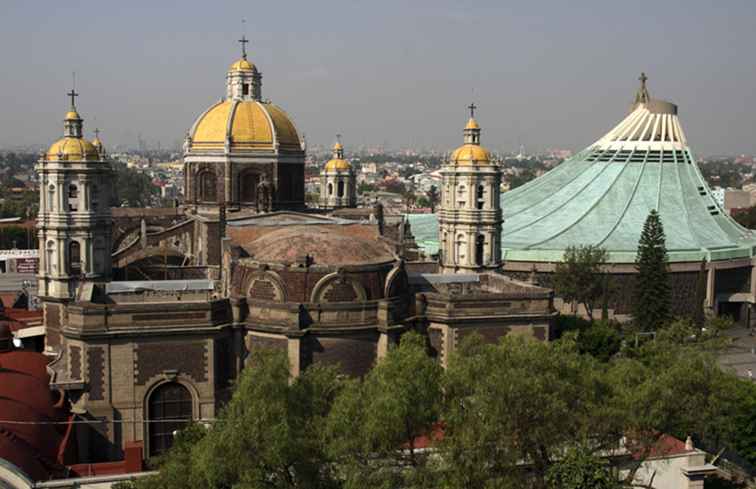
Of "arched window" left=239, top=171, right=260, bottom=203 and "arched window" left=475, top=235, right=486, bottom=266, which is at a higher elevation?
"arched window" left=239, top=171, right=260, bottom=203

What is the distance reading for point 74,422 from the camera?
93.2 feet

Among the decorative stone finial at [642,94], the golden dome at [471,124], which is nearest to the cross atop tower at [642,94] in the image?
the decorative stone finial at [642,94]

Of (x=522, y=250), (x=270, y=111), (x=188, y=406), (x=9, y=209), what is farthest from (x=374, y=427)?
(x=9, y=209)

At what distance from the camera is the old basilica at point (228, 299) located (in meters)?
29.2

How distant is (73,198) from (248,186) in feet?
37.5

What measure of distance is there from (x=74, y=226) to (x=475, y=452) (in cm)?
2296

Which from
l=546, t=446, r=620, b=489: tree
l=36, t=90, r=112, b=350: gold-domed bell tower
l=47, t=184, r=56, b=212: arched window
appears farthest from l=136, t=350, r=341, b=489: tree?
l=47, t=184, r=56, b=212: arched window

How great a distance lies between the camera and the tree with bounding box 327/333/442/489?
748 inches

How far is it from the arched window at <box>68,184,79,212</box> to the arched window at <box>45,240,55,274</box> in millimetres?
1643

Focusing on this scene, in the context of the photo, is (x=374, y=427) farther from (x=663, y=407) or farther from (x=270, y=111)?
(x=270, y=111)

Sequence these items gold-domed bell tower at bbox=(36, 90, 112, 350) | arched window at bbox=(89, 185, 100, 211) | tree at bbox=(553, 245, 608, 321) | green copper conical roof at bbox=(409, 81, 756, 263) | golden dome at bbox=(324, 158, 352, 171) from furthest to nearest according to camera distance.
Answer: golden dome at bbox=(324, 158, 352, 171) → green copper conical roof at bbox=(409, 81, 756, 263) → tree at bbox=(553, 245, 608, 321) → arched window at bbox=(89, 185, 100, 211) → gold-domed bell tower at bbox=(36, 90, 112, 350)

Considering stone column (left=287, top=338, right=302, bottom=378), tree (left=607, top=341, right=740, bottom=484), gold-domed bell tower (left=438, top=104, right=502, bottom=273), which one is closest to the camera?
tree (left=607, top=341, right=740, bottom=484)

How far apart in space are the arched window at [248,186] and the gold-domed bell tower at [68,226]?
32.6 ft

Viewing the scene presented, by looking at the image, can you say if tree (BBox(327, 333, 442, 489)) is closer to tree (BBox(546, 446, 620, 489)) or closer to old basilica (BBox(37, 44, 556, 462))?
tree (BBox(546, 446, 620, 489))
